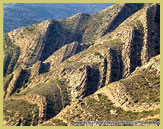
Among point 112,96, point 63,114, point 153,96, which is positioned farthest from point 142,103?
point 63,114

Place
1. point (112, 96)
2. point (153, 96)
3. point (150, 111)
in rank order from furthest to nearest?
Answer: point (112, 96) < point (153, 96) < point (150, 111)

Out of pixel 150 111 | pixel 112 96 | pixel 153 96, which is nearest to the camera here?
pixel 150 111

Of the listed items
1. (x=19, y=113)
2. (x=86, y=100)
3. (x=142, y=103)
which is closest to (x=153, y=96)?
(x=142, y=103)

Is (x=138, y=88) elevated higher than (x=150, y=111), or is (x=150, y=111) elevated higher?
(x=138, y=88)

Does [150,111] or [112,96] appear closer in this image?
[150,111]

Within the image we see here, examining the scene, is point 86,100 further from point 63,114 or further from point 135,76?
point 135,76

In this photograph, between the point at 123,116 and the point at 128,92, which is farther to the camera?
the point at 128,92

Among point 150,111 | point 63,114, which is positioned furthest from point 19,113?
point 150,111

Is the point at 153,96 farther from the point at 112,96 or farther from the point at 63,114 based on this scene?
the point at 63,114
